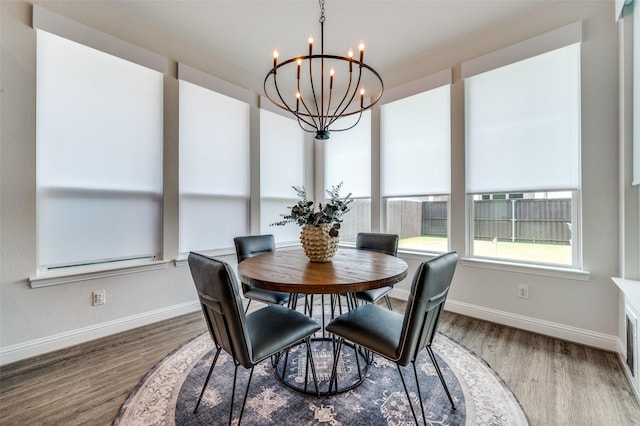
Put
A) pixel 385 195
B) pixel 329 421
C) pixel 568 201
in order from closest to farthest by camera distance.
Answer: pixel 329 421, pixel 568 201, pixel 385 195

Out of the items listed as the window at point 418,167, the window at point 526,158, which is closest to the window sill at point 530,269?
the window at point 526,158

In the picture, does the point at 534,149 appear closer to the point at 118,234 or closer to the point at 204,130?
the point at 204,130

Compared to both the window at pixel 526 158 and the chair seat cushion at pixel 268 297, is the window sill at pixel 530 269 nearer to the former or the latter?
the window at pixel 526 158

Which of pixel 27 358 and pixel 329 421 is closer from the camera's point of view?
pixel 329 421

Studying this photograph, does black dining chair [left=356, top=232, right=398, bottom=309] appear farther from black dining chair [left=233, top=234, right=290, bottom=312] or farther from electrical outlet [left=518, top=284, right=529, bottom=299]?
electrical outlet [left=518, top=284, right=529, bottom=299]

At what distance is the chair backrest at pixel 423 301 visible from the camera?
3.98ft

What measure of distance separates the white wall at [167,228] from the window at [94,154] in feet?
0.28

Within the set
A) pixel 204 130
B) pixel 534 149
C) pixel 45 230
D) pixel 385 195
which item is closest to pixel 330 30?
pixel 204 130

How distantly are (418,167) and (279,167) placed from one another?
1.98m

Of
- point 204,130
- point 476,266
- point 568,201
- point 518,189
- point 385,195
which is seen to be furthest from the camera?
point 385,195

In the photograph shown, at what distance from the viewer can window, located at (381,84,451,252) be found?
121 inches

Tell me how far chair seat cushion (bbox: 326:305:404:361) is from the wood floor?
91 centimetres

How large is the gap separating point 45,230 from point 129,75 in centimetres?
159

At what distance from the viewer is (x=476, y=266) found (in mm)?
2791
